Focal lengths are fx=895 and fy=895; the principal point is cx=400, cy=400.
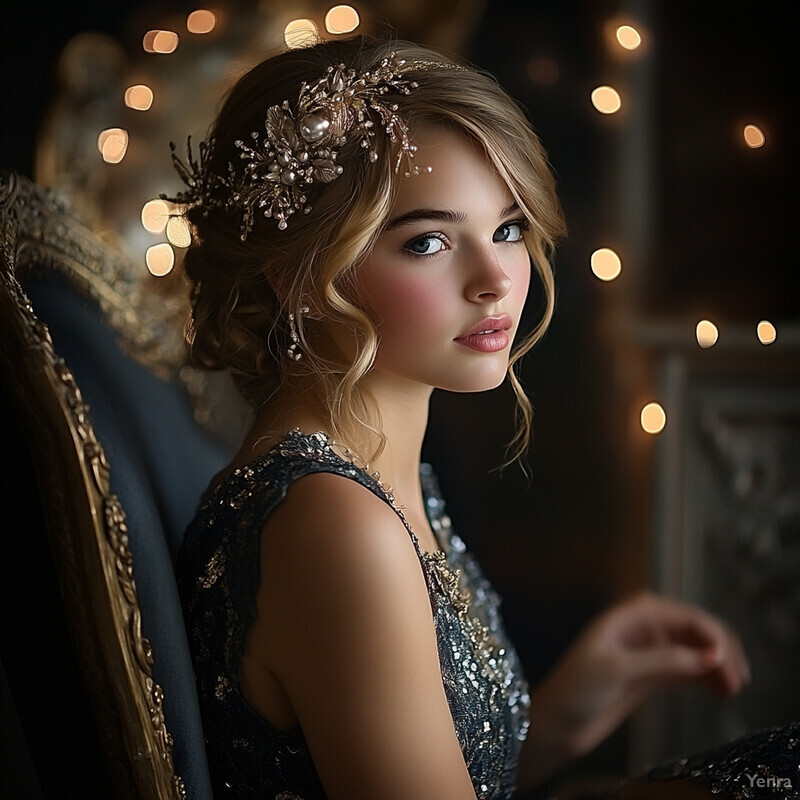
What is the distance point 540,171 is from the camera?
857mm

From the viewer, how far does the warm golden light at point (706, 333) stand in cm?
161

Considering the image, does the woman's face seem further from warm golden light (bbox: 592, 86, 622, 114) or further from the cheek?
warm golden light (bbox: 592, 86, 622, 114)

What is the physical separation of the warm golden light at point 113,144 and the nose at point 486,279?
83 cm

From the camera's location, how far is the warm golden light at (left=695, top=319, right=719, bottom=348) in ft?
5.27

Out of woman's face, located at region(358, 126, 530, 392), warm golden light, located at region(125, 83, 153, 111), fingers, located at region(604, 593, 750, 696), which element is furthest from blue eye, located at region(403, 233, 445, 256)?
warm golden light, located at region(125, 83, 153, 111)

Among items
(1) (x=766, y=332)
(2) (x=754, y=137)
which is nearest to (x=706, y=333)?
(1) (x=766, y=332)

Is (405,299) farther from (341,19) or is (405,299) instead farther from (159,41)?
(159,41)

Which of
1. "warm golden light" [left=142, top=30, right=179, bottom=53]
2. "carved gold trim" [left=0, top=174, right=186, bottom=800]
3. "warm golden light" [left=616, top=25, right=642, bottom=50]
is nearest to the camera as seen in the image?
"carved gold trim" [left=0, top=174, right=186, bottom=800]

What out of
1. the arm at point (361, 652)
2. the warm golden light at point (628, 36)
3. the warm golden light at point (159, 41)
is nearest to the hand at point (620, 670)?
the arm at point (361, 652)

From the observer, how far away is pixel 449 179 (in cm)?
78

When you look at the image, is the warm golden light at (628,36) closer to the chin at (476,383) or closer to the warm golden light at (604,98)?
the warm golden light at (604,98)

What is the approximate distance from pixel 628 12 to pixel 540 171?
819 mm

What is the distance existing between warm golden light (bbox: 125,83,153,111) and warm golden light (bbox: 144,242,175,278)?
0.21 meters

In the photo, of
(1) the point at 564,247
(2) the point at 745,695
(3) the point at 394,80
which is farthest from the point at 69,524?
(2) the point at 745,695
